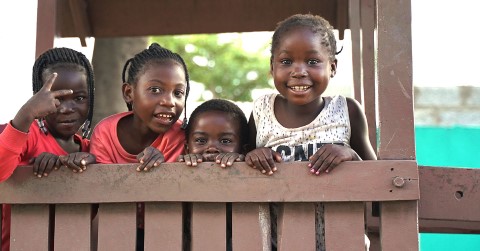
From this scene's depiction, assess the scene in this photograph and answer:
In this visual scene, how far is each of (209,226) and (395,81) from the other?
0.94 m

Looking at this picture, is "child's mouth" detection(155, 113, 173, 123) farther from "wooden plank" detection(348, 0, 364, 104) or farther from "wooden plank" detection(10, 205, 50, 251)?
"wooden plank" detection(348, 0, 364, 104)

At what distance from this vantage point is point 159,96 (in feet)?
13.0

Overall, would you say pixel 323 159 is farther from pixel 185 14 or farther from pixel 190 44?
pixel 190 44

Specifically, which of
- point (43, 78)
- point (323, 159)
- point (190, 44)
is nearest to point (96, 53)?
point (43, 78)

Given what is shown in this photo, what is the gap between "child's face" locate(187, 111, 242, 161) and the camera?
4020mm

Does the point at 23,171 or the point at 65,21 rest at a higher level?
the point at 65,21

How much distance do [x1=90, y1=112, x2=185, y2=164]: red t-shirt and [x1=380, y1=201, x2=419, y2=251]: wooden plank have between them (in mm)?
1219

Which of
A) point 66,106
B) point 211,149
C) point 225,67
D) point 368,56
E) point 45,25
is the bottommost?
point 211,149

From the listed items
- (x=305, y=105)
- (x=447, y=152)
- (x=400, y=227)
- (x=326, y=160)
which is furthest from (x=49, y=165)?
(x=447, y=152)

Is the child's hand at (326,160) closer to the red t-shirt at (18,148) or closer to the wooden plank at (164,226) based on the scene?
the wooden plank at (164,226)

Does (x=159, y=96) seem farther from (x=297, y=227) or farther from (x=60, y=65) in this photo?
(x=297, y=227)

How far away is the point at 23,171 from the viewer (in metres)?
A: 3.32

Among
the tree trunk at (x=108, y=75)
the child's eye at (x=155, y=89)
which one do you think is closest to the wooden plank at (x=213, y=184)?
the child's eye at (x=155, y=89)

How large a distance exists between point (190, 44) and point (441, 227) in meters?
15.1
